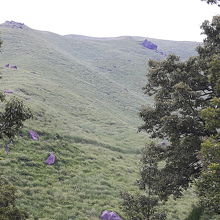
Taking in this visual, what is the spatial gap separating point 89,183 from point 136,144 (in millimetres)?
27003

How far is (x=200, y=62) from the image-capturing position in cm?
1888

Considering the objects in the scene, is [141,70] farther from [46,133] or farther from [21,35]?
[46,133]

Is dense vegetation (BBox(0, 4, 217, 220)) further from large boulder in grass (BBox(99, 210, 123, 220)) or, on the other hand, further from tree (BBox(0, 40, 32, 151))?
tree (BBox(0, 40, 32, 151))

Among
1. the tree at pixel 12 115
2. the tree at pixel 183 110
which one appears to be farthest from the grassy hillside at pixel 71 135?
the tree at pixel 12 115

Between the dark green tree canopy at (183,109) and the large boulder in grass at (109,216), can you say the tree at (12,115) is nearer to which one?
the dark green tree canopy at (183,109)

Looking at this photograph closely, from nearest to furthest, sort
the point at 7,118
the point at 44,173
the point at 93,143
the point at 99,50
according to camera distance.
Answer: the point at 7,118, the point at 44,173, the point at 93,143, the point at 99,50

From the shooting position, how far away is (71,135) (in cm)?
5184

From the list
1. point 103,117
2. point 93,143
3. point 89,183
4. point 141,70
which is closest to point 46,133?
point 93,143

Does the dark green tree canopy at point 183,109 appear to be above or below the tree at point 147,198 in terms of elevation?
above

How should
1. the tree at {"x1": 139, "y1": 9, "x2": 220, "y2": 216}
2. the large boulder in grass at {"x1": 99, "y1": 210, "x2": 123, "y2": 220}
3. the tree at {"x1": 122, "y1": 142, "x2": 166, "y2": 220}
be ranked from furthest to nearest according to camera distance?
1. the large boulder in grass at {"x1": 99, "y1": 210, "x2": 123, "y2": 220}
2. the tree at {"x1": 122, "y1": 142, "x2": 166, "y2": 220}
3. the tree at {"x1": 139, "y1": 9, "x2": 220, "y2": 216}

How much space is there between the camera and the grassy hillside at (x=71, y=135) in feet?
97.3

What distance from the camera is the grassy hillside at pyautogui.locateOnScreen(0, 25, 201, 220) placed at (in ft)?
97.3

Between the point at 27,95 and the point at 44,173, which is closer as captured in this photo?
the point at 44,173

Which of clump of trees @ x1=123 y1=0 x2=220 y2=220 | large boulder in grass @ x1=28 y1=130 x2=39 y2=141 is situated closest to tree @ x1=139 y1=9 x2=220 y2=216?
clump of trees @ x1=123 y1=0 x2=220 y2=220
